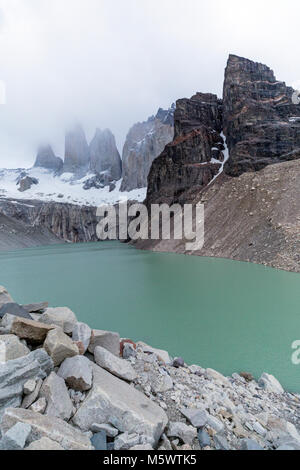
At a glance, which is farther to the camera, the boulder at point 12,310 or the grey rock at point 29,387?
the boulder at point 12,310

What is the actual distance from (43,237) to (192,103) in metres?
67.4

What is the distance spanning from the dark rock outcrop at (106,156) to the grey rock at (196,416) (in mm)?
172100

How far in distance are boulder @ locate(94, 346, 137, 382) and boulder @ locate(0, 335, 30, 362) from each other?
1.14 metres

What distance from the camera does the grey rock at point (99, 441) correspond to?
98.7 inches

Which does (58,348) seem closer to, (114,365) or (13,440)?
(114,365)

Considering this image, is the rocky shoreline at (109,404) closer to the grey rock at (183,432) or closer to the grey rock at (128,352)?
the grey rock at (183,432)

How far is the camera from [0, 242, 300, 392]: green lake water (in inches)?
248

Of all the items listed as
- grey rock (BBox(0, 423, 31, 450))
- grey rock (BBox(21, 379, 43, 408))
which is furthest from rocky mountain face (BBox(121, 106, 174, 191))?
grey rock (BBox(0, 423, 31, 450))

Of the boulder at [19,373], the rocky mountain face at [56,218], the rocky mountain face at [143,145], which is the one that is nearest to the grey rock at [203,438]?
the boulder at [19,373]

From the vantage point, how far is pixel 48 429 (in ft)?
7.96

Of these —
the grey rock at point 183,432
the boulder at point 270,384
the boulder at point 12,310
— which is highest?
the boulder at point 12,310

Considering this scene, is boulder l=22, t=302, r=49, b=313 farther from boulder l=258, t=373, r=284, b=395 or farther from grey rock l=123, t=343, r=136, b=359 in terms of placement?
boulder l=258, t=373, r=284, b=395

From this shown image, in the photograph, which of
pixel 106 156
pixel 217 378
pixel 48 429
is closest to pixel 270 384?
pixel 217 378

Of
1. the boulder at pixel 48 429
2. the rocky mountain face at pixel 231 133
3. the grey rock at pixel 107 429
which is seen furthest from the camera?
the rocky mountain face at pixel 231 133
